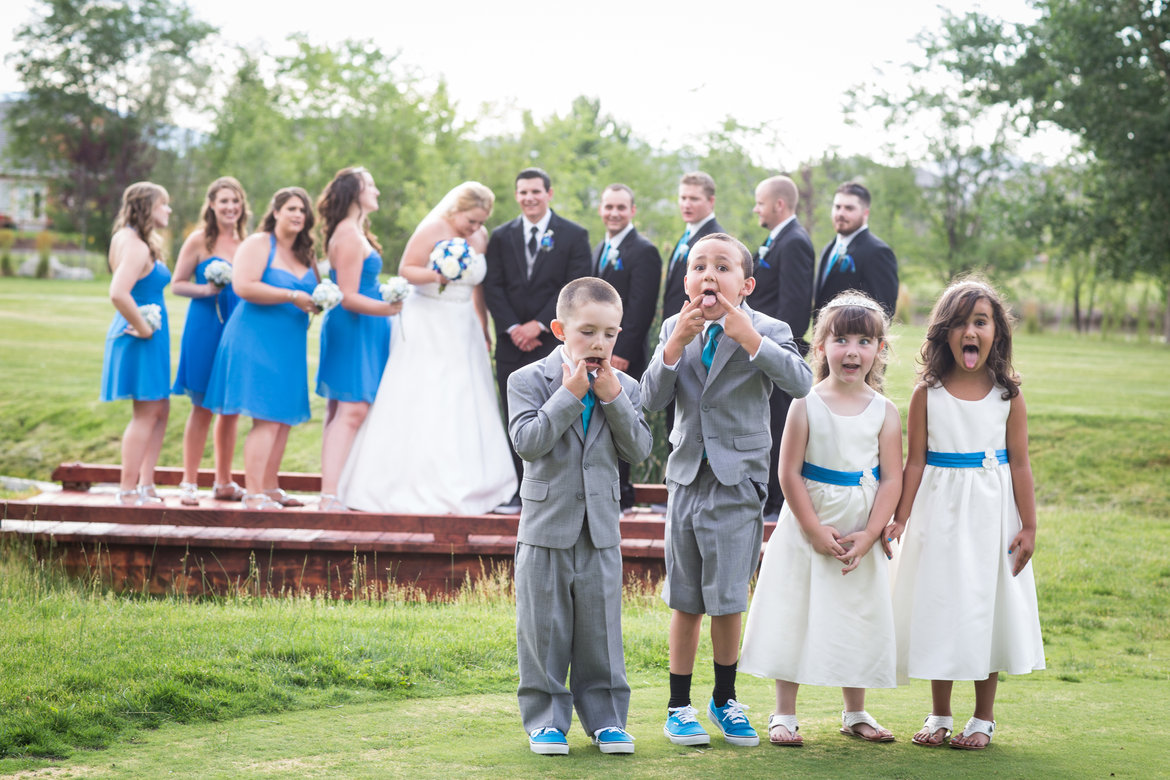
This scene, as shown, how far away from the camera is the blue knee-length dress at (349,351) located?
8.45 meters

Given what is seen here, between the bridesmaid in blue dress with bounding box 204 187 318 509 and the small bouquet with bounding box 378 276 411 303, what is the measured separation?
523mm

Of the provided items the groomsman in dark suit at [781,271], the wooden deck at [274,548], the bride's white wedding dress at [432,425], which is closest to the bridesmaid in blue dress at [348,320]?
the bride's white wedding dress at [432,425]

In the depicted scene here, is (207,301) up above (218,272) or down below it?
below

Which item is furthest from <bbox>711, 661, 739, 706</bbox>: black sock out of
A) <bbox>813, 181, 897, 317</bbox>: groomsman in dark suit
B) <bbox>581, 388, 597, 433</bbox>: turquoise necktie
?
<bbox>813, 181, 897, 317</bbox>: groomsman in dark suit

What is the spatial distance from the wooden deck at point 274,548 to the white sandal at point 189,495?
1.76 ft

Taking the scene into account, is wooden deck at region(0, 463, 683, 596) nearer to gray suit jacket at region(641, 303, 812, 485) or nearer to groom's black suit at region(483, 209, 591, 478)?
groom's black suit at region(483, 209, 591, 478)

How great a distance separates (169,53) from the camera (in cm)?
5984

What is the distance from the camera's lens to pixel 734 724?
14.8 ft

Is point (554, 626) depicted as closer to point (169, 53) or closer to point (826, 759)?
point (826, 759)

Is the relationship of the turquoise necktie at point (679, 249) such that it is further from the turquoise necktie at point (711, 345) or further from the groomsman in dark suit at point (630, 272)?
the turquoise necktie at point (711, 345)

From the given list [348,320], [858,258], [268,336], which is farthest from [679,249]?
[268,336]

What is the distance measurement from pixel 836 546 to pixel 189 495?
234 inches

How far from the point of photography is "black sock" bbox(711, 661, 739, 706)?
182 inches

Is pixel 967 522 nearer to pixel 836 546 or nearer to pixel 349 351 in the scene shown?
pixel 836 546
